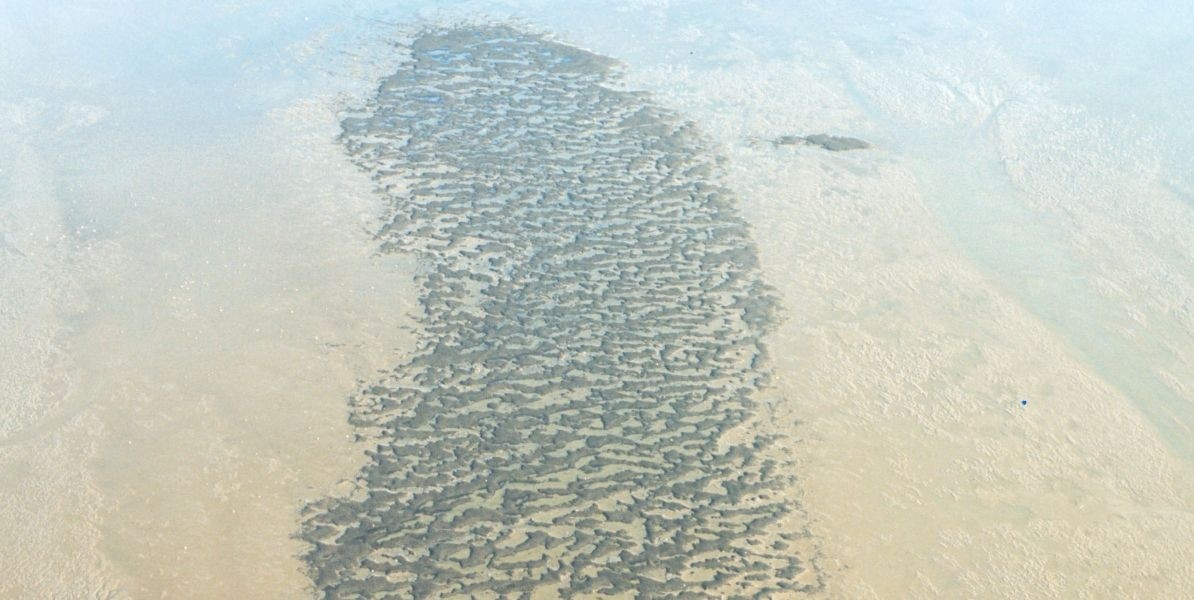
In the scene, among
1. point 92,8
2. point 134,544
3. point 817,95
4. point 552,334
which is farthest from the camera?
point 92,8

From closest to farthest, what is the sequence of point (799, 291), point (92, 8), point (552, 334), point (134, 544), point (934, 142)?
point (134, 544)
point (552, 334)
point (799, 291)
point (934, 142)
point (92, 8)

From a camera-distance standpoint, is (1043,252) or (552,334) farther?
(1043,252)

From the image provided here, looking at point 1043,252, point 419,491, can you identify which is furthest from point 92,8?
point 1043,252

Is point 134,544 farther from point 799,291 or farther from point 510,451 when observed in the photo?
point 799,291

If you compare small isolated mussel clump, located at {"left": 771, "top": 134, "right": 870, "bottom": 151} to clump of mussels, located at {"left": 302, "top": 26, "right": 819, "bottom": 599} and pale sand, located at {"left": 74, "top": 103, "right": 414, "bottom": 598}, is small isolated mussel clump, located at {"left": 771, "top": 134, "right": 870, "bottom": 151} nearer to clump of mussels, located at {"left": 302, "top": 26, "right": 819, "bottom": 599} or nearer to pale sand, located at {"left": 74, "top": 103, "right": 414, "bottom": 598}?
clump of mussels, located at {"left": 302, "top": 26, "right": 819, "bottom": 599}

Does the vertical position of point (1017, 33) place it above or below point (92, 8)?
above

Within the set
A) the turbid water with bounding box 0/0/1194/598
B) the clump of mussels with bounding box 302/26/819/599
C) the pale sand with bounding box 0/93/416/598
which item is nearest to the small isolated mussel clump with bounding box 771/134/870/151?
the turbid water with bounding box 0/0/1194/598

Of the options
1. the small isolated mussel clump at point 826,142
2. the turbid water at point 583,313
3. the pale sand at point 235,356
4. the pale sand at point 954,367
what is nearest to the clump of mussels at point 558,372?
the turbid water at point 583,313
